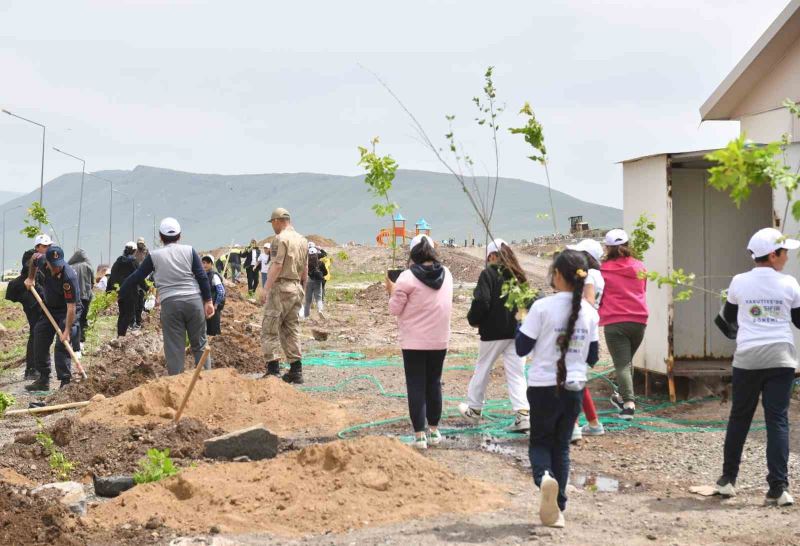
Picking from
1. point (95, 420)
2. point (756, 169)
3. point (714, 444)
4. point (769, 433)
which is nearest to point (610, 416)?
point (714, 444)

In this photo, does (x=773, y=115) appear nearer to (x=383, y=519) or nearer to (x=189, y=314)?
(x=189, y=314)

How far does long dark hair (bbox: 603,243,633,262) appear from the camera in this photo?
10484mm

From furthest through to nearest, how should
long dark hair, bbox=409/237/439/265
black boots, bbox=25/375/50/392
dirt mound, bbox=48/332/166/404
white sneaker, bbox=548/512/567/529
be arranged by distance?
black boots, bbox=25/375/50/392
dirt mound, bbox=48/332/166/404
long dark hair, bbox=409/237/439/265
white sneaker, bbox=548/512/567/529

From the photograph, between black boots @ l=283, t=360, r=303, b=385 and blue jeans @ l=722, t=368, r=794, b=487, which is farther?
black boots @ l=283, t=360, r=303, b=385

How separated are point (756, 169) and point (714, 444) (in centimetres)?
494

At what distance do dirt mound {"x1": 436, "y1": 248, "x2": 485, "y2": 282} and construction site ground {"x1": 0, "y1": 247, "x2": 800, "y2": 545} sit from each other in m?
28.3

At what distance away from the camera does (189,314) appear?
10969mm

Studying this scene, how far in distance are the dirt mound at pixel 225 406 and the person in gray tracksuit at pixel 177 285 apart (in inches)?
20.0

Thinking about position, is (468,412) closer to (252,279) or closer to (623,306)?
(623,306)

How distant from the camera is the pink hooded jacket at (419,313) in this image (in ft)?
28.8

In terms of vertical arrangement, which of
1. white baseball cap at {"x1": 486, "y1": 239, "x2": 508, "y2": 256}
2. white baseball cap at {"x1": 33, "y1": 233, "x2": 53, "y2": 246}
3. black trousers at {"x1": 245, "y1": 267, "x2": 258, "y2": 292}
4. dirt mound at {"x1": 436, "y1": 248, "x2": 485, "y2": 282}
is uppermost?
dirt mound at {"x1": 436, "y1": 248, "x2": 485, "y2": 282}

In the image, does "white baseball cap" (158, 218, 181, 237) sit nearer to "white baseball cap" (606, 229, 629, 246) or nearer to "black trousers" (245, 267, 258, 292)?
"white baseball cap" (606, 229, 629, 246)

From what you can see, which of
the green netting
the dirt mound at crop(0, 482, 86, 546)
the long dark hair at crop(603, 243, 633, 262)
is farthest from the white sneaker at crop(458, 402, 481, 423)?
the dirt mound at crop(0, 482, 86, 546)

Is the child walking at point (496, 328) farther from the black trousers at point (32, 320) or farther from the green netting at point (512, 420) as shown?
the black trousers at point (32, 320)
